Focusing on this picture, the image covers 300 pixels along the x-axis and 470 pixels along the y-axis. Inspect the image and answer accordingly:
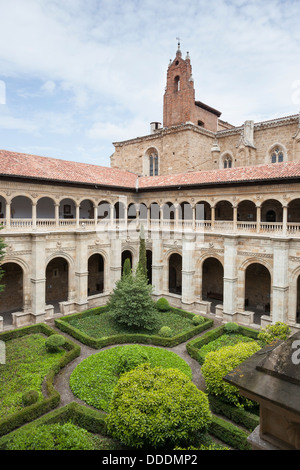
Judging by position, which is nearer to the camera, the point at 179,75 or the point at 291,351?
the point at 291,351

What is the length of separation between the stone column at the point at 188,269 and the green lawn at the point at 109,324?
190 centimetres

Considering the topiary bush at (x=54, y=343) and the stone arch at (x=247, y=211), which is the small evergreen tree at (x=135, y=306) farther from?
the stone arch at (x=247, y=211)

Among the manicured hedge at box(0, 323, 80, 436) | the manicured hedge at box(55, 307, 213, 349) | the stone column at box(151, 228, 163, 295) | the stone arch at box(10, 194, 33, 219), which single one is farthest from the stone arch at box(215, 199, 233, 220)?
the manicured hedge at box(0, 323, 80, 436)

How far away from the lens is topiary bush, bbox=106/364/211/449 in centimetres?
753

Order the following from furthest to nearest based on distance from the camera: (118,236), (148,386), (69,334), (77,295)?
(118,236) < (77,295) < (69,334) < (148,386)

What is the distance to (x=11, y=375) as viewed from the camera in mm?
12594

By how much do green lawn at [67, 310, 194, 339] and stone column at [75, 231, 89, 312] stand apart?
1376 mm

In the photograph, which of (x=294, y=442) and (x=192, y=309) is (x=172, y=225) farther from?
(x=294, y=442)

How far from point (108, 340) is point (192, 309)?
7.94 metres

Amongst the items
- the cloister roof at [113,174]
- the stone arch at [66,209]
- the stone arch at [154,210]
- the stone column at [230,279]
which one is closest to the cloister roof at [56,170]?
the cloister roof at [113,174]

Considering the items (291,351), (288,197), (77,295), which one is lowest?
(77,295)

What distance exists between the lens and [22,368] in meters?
13.2

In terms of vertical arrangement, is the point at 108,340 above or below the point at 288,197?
below
